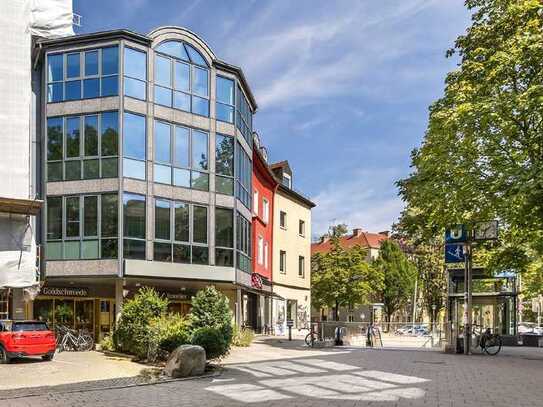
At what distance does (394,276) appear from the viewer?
73.3 m

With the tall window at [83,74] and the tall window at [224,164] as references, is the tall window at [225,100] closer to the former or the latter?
the tall window at [224,164]

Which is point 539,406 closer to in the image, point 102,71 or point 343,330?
point 343,330

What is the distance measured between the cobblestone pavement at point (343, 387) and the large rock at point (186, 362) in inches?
24.3

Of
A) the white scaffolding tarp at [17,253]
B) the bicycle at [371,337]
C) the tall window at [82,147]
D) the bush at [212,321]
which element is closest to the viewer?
the bush at [212,321]

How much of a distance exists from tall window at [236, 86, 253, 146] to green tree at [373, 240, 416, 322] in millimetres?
40651

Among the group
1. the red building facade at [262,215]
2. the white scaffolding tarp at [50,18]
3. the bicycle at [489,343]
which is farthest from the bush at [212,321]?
the red building facade at [262,215]

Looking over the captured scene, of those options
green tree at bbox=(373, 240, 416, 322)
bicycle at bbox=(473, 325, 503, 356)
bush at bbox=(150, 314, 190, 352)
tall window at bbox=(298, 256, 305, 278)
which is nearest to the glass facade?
bush at bbox=(150, 314, 190, 352)

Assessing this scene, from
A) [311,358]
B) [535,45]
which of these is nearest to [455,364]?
[311,358]

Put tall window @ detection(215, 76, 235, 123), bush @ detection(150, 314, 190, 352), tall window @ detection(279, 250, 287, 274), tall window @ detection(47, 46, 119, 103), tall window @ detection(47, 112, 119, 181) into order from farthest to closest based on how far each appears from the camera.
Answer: tall window @ detection(279, 250, 287, 274) → tall window @ detection(215, 76, 235, 123) → tall window @ detection(47, 46, 119, 103) → tall window @ detection(47, 112, 119, 181) → bush @ detection(150, 314, 190, 352)

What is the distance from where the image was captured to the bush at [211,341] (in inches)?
728

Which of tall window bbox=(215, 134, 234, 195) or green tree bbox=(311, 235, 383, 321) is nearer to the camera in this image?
tall window bbox=(215, 134, 234, 195)

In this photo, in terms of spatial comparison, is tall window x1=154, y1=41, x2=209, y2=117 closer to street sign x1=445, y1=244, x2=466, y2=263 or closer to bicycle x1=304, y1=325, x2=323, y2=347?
→ bicycle x1=304, y1=325, x2=323, y2=347

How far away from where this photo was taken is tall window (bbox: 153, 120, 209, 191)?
28078mm

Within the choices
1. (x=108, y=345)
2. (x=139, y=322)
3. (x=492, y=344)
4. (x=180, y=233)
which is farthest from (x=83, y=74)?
(x=492, y=344)
